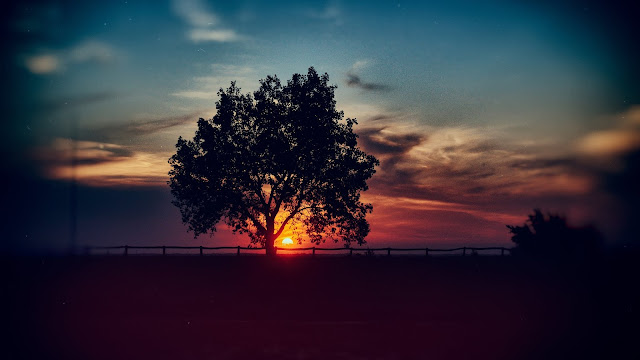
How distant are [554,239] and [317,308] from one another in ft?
66.1

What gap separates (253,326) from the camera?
62.7 ft

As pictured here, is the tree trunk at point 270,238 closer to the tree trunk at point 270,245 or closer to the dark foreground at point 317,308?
the tree trunk at point 270,245

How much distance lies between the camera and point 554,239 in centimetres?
3800

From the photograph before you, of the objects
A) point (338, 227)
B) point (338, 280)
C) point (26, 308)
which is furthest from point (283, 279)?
point (26, 308)

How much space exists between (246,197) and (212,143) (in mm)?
4449

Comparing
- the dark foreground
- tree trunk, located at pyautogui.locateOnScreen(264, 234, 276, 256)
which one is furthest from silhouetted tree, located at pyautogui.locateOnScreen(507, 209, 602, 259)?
tree trunk, located at pyautogui.locateOnScreen(264, 234, 276, 256)

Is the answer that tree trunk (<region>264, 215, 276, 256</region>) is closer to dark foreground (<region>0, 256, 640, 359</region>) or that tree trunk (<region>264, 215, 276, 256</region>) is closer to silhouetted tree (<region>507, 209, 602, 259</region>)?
dark foreground (<region>0, 256, 640, 359</region>)

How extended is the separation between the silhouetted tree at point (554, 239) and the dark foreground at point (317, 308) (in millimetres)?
1683

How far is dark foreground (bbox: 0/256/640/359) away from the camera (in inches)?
589

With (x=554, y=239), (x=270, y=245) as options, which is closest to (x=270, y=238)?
(x=270, y=245)

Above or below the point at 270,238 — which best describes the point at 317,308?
below

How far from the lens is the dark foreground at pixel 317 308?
15.0 metres

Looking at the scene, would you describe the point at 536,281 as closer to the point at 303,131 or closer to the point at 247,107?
the point at 303,131

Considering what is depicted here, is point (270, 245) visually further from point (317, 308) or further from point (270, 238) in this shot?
point (317, 308)
